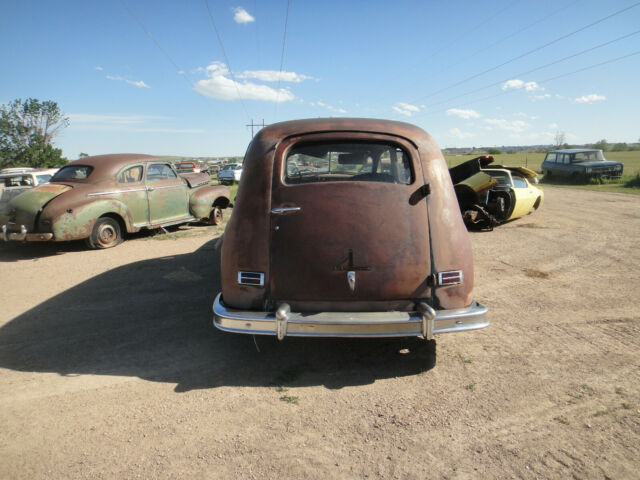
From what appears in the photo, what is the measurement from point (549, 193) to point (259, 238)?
16369 millimetres

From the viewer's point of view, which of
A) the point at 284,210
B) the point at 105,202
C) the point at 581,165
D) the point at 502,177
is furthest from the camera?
the point at 581,165

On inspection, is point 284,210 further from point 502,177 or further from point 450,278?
point 502,177

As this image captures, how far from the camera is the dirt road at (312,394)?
1.97 meters

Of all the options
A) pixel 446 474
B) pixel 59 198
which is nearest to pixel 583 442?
pixel 446 474

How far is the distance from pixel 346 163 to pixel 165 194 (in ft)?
20.1

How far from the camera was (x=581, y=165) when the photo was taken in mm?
19234

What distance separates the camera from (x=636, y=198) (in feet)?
42.8

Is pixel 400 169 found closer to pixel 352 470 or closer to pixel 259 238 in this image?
pixel 259 238

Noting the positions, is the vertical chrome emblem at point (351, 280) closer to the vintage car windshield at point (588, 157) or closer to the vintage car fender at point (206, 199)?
the vintage car fender at point (206, 199)

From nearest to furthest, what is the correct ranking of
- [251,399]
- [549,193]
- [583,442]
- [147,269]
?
[583,442] → [251,399] → [147,269] → [549,193]

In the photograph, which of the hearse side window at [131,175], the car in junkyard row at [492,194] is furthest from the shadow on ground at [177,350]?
the car in junkyard row at [492,194]

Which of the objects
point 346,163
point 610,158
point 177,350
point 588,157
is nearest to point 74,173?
point 177,350

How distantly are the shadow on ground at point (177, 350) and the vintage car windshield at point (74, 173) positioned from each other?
3.69 meters

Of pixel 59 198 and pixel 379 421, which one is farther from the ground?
pixel 59 198
